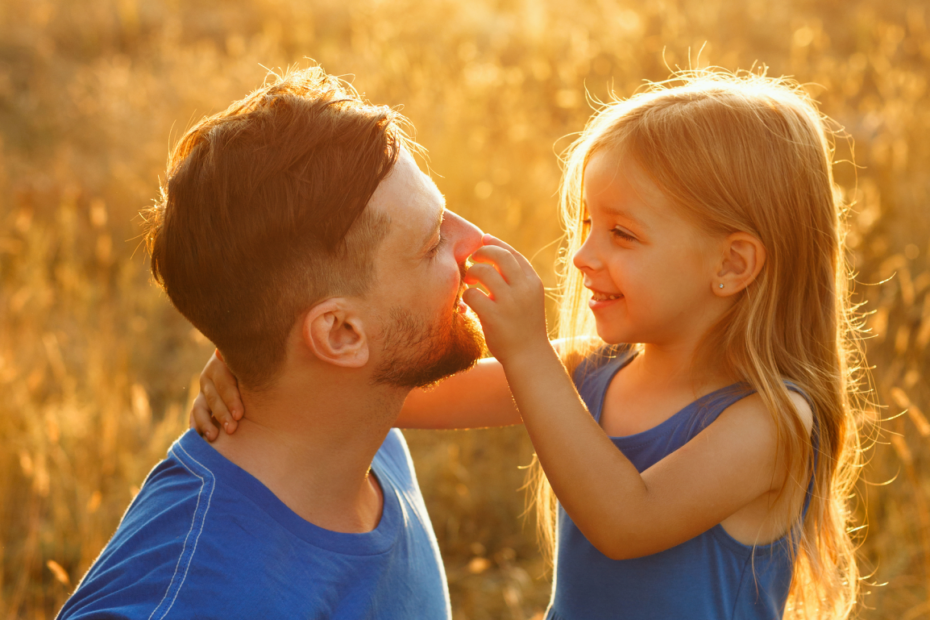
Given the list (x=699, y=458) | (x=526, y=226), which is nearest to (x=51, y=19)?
(x=526, y=226)

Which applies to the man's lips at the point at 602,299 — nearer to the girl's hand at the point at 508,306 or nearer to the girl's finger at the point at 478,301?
the girl's hand at the point at 508,306

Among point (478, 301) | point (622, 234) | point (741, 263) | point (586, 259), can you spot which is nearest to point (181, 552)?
point (478, 301)

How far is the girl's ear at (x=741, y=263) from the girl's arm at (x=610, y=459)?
31cm

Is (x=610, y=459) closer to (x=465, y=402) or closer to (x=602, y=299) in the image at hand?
(x=602, y=299)

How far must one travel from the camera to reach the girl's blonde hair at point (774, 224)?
1.95 meters

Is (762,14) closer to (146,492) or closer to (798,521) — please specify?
(798,521)

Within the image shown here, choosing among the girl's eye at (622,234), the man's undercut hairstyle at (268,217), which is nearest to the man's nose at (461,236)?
the man's undercut hairstyle at (268,217)

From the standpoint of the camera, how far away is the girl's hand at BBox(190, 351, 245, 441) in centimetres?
178

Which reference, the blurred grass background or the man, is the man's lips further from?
the blurred grass background

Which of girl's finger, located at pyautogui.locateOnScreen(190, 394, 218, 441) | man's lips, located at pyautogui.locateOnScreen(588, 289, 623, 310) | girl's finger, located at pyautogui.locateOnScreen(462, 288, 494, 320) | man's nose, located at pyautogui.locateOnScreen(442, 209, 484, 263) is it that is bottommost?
girl's finger, located at pyautogui.locateOnScreen(190, 394, 218, 441)

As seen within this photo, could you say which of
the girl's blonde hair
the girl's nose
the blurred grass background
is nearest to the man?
the girl's nose

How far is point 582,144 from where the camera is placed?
7.41 feet

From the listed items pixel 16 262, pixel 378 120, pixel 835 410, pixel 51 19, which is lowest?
pixel 835 410

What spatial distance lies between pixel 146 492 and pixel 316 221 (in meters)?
0.71
